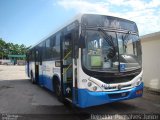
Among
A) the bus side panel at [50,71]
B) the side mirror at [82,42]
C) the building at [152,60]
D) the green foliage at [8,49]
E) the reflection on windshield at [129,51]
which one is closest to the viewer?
the side mirror at [82,42]

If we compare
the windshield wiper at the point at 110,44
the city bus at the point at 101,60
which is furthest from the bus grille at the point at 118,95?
the windshield wiper at the point at 110,44

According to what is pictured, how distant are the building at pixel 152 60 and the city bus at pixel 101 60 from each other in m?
4.52

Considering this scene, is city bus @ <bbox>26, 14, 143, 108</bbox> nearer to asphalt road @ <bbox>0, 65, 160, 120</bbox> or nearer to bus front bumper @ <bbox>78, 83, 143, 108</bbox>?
bus front bumper @ <bbox>78, 83, 143, 108</bbox>

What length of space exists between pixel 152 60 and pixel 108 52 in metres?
6.33

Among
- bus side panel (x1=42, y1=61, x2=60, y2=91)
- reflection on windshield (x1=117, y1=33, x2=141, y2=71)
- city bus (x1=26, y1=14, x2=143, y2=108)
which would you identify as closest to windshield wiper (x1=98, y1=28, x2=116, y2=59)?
city bus (x1=26, y1=14, x2=143, y2=108)

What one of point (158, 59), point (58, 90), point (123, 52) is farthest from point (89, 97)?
point (158, 59)

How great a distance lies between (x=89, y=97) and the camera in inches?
253

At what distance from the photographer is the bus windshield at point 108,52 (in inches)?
258

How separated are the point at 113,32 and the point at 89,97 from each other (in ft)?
7.42

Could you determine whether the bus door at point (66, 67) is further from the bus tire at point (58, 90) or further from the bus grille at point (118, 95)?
the bus grille at point (118, 95)

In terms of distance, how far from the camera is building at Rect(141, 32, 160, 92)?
463 inches

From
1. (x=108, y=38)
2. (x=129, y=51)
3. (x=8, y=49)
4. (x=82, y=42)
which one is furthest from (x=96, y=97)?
(x=8, y=49)

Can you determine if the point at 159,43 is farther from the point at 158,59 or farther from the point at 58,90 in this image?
the point at 58,90

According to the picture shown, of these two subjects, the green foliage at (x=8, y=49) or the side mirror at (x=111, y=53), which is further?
the green foliage at (x=8, y=49)
